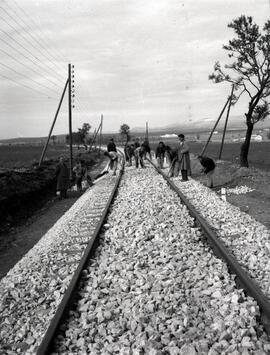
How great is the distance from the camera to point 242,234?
26.3 feet

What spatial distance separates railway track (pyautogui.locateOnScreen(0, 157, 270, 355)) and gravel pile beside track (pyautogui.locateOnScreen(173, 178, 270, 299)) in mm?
383

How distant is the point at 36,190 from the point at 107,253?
10259 mm

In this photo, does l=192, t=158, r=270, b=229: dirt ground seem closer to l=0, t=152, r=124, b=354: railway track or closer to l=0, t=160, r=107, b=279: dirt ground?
l=0, t=152, r=124, b=354: railway track

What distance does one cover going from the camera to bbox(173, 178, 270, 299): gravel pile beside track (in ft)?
19.6

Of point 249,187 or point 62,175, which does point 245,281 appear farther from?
point 62,175

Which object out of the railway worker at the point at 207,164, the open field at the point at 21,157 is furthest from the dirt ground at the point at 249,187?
the open field at the point at 21,157

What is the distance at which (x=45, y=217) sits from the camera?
1380 centimetres

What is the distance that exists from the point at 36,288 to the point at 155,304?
1.92m

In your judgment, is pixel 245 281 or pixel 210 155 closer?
pixel 245 281

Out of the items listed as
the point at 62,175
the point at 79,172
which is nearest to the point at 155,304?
the point at 62,175

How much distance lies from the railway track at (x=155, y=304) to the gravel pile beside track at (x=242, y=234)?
1.26ft

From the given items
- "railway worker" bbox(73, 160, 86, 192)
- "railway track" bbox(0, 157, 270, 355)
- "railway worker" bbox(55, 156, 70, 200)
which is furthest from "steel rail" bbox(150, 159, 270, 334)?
"railway worker" bbox(73, 160, 86, 192)

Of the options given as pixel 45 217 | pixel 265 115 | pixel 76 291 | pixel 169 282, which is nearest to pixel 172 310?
pixel 169 282

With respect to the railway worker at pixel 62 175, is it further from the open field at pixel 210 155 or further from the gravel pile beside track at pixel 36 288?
the open field at pixel 210 155
